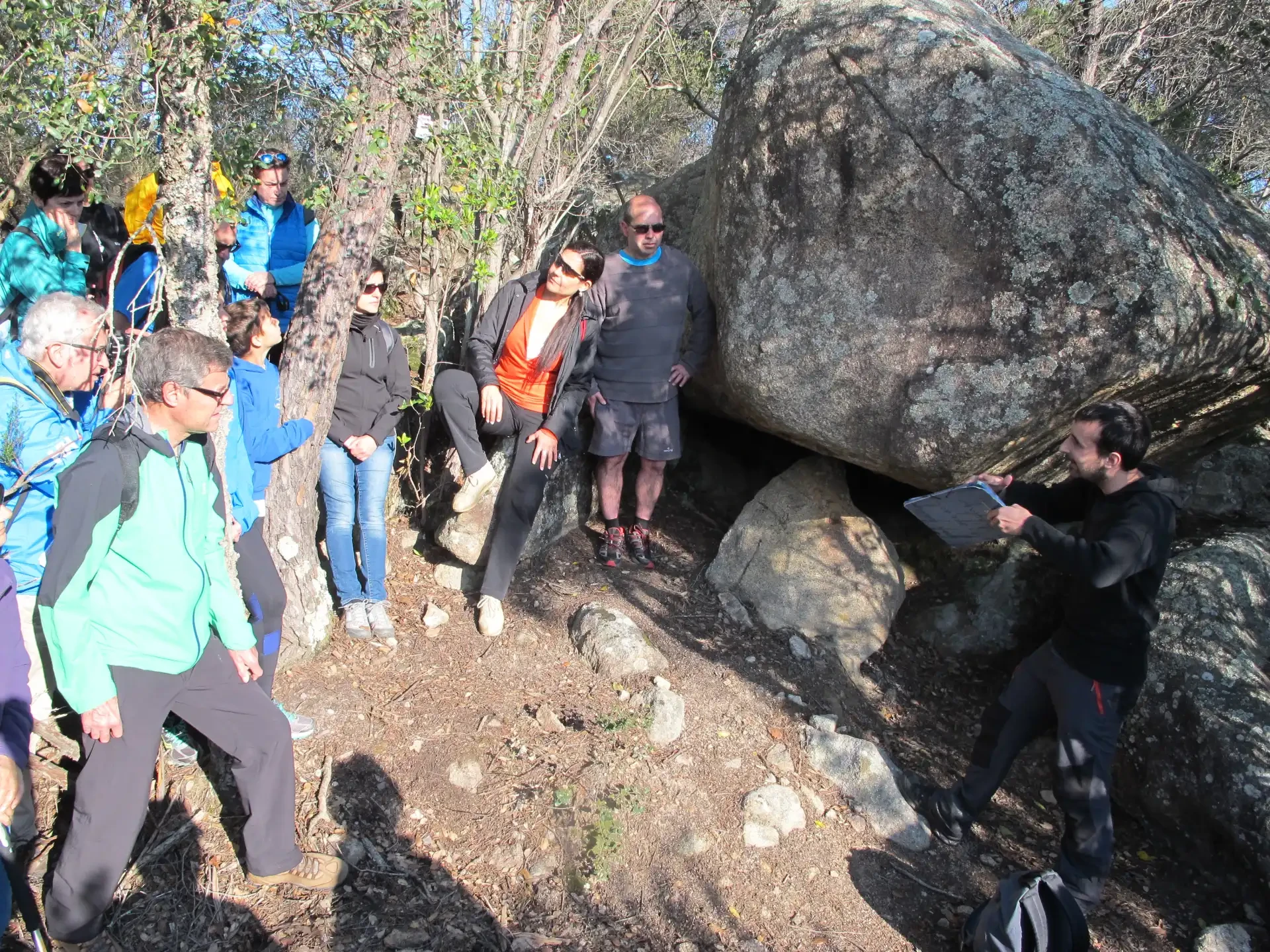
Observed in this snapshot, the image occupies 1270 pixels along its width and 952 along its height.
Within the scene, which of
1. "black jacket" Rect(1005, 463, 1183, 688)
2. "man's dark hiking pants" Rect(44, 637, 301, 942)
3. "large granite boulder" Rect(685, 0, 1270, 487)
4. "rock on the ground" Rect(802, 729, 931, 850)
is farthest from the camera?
"large granite boulder" Rect(685, 0, 1270, 487)

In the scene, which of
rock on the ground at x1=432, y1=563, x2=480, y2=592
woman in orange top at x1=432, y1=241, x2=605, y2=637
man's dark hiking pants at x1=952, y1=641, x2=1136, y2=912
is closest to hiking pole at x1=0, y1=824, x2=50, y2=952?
woman in orange top at x1=432, y1=241, x2=605, y2=637

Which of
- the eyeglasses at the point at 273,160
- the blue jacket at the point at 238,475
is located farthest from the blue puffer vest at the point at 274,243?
the blue jacket at the point at 238,475

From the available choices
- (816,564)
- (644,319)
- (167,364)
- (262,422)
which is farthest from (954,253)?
(167,364)

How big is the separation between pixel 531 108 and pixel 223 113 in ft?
5.24

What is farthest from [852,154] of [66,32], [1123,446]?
[66,32]

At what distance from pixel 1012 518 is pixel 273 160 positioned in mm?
3841

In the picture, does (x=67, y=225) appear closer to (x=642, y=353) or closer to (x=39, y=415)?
(x=39, y=415)

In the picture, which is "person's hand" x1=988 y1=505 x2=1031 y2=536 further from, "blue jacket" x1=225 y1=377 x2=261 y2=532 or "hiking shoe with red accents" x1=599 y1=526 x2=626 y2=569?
"blue jacket" x1=225 y1=377 x2=261 y2=532

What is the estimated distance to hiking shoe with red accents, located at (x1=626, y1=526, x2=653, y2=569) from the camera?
5.38 meters

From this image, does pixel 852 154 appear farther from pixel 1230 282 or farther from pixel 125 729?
pixel 125 729

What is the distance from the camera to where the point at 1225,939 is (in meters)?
3.53

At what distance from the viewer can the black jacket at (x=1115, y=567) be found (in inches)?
127

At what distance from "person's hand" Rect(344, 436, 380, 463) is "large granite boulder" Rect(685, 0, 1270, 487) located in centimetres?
207

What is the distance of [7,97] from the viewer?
3.07 metres
